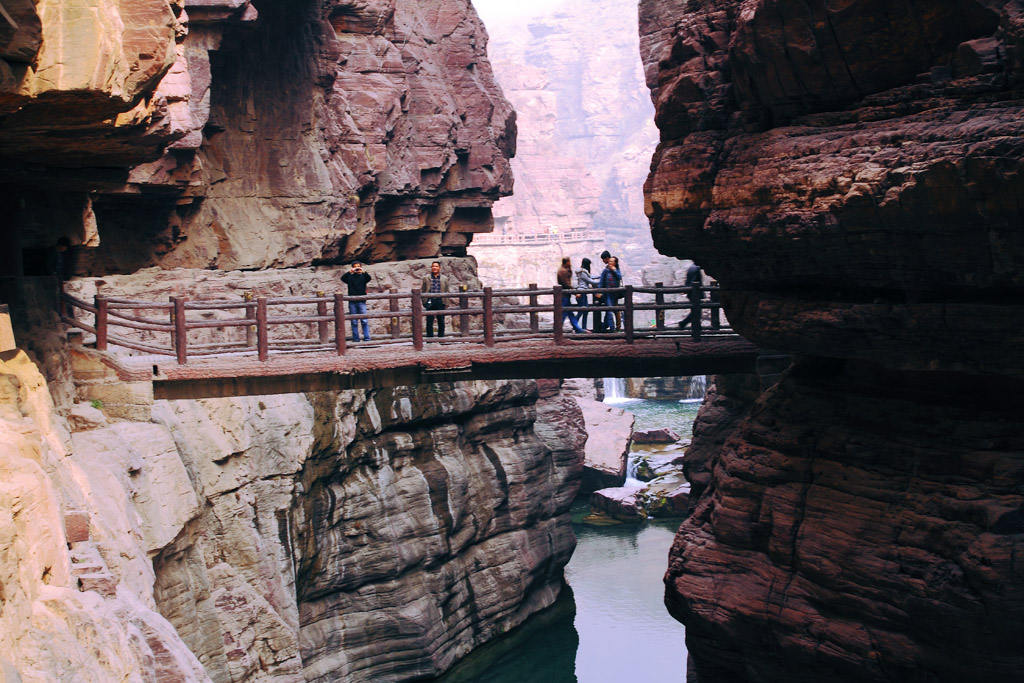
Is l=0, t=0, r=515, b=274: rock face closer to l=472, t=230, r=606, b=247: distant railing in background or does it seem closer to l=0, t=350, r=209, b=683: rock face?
l=0, t=350, r=209, b=683: rock face

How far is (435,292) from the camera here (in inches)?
675

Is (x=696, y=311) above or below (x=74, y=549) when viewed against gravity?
above

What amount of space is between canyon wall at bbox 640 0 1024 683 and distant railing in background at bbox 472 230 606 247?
67413 mm

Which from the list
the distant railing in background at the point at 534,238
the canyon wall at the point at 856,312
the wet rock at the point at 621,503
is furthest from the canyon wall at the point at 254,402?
the distant railing in background at the point at 534,238

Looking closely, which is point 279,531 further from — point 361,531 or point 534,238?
point 534,238

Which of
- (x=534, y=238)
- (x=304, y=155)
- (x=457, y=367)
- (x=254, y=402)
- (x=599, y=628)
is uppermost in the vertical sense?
(x=304, y=155)

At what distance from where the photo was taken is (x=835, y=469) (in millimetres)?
11828

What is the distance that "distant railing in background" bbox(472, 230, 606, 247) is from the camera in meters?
84.6

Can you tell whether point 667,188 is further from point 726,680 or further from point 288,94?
point 288,94

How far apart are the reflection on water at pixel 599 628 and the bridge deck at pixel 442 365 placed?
7.63 metres

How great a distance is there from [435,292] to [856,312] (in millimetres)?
8224

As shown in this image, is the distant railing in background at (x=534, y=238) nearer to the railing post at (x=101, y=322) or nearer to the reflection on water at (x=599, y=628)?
the reflection on water at (x=599, y=628)

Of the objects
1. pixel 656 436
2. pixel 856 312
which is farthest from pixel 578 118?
pixel 856 312

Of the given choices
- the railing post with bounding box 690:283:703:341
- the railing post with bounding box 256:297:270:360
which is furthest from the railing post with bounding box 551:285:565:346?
the railing post with bounding box 256:297:270:360
